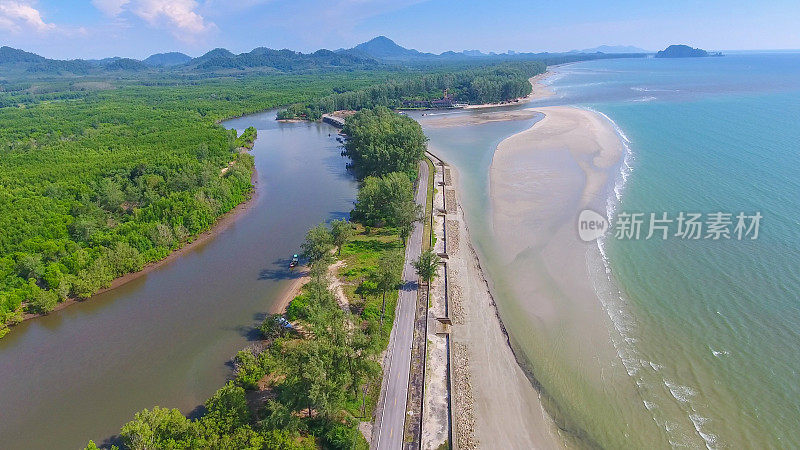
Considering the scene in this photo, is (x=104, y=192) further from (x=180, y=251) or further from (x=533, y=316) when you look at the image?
(x=533, y=316)

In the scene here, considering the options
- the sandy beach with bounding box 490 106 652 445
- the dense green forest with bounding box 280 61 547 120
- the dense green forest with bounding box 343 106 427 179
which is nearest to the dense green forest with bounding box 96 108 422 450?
the sandy beach with bounding box 490 106 652 445

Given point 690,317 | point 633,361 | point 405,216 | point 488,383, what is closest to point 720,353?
point 690,317

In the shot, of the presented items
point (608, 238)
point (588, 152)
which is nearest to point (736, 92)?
point (588, 152)

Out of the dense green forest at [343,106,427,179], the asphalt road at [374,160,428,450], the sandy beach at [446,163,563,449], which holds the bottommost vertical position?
the sandy beach at [446,163,563,449]

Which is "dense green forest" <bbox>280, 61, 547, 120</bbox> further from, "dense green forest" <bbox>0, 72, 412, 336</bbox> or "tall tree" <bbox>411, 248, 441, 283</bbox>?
"tall tree" <bbox>411, 248, 441, 283</bbox>

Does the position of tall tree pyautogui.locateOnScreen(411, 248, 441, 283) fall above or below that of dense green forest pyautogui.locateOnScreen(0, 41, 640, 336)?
below

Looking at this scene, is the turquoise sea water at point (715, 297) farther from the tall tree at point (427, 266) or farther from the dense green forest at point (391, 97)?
the dense green forest at point (391, 97)

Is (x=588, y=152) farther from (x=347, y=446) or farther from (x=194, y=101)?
(x=194, y=101)
